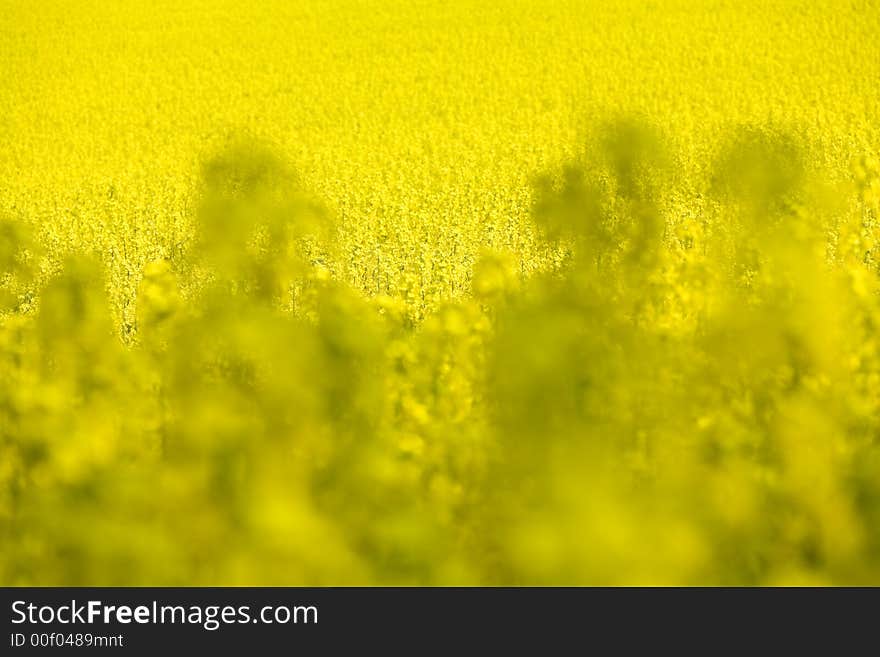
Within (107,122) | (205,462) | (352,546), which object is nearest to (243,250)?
(205,462)

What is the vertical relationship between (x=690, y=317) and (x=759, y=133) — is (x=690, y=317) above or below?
below

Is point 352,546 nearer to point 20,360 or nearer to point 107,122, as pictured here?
point 20,360

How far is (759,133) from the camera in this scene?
97.0 inches

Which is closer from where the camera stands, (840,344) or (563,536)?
(563,536)

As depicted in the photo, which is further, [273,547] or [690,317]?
[690,317]

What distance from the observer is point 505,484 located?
151 cm

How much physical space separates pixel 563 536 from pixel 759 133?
1456 mm

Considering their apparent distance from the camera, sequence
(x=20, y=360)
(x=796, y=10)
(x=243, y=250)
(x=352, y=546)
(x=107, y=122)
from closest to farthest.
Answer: (x=352, y=546), (x=243, y=250), (x=20, y=360), (x=107, y=122), (x=796, y=10)

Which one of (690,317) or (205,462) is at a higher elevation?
(690,317)

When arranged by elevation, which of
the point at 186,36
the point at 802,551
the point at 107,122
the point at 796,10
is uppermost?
the point at 186,36

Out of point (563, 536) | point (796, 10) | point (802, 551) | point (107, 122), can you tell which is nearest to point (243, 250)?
point (563, 536)

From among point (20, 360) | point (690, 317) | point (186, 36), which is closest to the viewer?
point (20, 360)

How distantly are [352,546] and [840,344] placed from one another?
42.8 inches

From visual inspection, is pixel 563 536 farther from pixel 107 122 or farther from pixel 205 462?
pixel 107 122
